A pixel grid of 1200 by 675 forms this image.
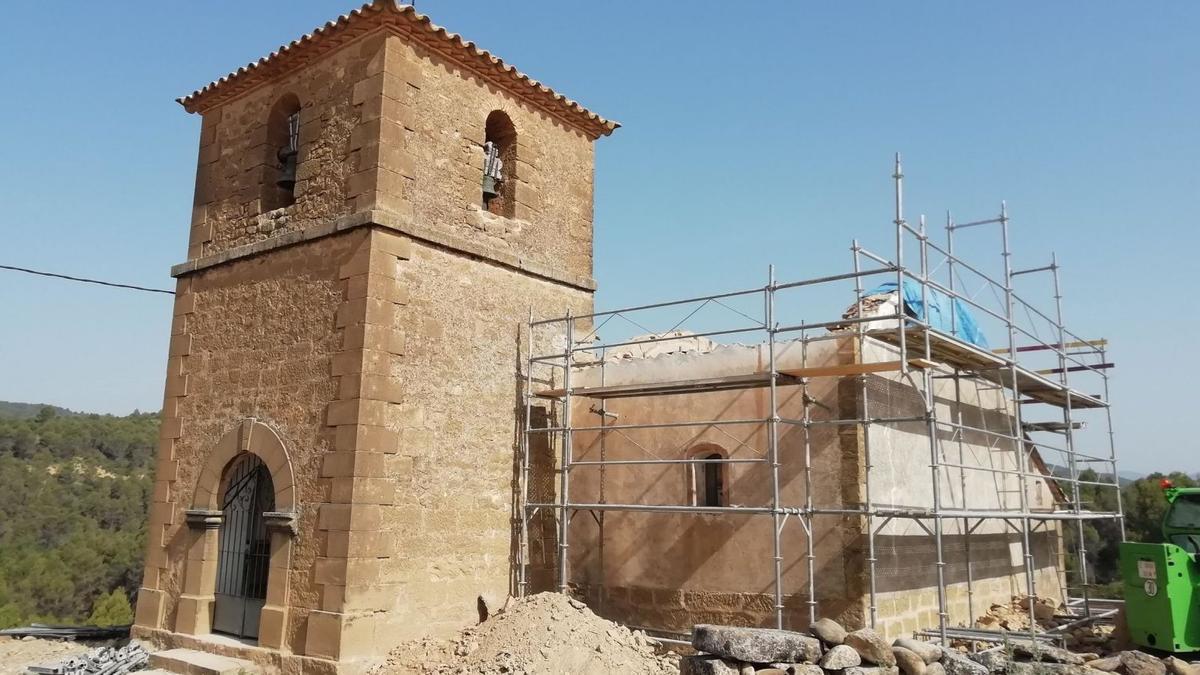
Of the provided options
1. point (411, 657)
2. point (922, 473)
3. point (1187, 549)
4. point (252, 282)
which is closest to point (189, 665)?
point (411, 657)

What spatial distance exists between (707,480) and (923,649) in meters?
3.29

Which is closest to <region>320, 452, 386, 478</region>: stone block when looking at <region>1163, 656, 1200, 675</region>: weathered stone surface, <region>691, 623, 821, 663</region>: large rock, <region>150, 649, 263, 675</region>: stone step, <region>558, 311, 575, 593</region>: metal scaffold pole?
<region>150, 649, 263, 675</region>: stone step

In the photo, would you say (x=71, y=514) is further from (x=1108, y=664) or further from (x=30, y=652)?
(x=1108, y=664)

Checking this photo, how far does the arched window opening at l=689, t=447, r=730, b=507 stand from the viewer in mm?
10219

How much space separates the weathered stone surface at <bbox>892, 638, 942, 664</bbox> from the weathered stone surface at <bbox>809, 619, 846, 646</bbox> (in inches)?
20.1

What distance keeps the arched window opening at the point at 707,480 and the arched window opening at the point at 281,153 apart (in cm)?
582

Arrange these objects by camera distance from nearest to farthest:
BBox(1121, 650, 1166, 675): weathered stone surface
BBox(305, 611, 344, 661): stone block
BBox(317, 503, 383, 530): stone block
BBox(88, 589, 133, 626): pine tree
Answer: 1. BBox(1121, 650, 1166, 675): weathered stone surface
2. BBox(305, 611, 344, 661): stone block
3. BBox(317, 503, 383, 530): stone block
4. BBox(88, 589, 133, 626): pine tree

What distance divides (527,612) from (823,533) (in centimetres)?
319

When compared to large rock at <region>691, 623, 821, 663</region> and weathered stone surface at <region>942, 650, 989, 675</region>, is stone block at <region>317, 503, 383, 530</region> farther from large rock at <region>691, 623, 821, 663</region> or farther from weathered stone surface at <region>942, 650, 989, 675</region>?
weathered stone surface at <region>942, 650, 989, 675</region>

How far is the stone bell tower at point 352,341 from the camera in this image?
29.0ft

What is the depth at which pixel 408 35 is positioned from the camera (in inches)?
382

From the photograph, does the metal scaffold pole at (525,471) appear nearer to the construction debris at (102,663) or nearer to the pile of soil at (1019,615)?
the construction debris at (102,663)

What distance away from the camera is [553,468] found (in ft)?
35.9

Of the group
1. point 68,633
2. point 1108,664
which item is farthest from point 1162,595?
point 68,633
